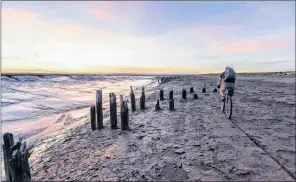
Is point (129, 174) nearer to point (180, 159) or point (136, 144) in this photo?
point (180, 159)

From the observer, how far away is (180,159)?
6.14 meters

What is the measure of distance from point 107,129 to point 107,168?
13.6ft

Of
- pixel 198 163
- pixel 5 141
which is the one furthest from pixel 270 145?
pixel 5 141

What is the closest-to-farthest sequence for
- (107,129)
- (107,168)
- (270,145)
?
(107,168) < (270,145) < (107,129)

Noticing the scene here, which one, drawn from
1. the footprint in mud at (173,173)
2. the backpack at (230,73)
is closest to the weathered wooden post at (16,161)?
the footprint in mud at (173,173)

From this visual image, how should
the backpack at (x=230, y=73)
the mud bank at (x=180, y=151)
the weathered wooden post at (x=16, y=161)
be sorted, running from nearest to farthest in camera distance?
the weathered wooden post at (x=16, y=161)
the mud bank at (x=180, y=151)
the backpack at (x=230, y=73)

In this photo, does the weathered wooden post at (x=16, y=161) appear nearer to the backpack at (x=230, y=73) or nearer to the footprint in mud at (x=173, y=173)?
the footprint in mud at (x=173, y=173)

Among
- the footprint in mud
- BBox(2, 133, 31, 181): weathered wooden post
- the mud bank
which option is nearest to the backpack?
the mud bank

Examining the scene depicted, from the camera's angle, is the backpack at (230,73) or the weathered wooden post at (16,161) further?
the backpack at (230,73)

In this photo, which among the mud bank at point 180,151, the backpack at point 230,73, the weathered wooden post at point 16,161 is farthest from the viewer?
the backpack at point 230,73

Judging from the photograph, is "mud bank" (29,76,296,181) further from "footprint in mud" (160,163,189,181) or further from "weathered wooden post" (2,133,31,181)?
"weathered wooden post" (2,133,31,181)

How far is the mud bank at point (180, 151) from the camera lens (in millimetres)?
5340

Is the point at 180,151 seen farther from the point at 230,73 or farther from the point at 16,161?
the point at 230,73

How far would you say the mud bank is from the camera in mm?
5340
